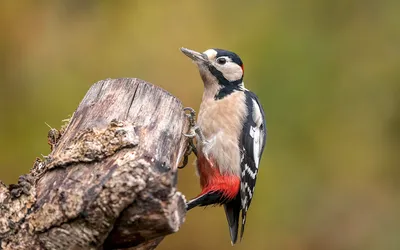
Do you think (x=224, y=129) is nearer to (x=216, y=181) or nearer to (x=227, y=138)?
(x=227, y=138)

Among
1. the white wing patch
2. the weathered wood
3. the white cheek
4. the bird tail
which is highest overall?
the white cheek

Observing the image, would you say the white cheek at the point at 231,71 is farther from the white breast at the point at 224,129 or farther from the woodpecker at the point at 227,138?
the white breast at the point at 224,129

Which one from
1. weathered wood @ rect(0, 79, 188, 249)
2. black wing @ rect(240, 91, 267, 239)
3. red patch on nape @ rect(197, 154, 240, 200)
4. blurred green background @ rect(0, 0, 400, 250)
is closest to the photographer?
weathered wood @ rect(0, 79, 188, 249)

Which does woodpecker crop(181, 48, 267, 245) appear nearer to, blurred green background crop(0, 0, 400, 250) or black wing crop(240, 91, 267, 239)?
black wing crop(240, 91, 267, 239)

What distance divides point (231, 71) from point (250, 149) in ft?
1.54

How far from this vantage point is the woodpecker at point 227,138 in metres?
3.52

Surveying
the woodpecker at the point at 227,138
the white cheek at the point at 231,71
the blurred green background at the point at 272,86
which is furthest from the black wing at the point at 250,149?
the blurred green background at the point at 272,86

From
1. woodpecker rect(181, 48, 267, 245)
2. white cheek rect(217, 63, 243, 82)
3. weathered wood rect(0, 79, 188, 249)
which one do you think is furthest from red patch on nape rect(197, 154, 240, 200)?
weathered wood rect(0, 79, 188, 249)

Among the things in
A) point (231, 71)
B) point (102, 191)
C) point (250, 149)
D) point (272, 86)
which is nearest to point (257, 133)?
point (250, 149)

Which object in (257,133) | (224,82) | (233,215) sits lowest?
(233,215)

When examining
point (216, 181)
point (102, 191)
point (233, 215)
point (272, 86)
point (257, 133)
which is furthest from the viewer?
point (272, 86)

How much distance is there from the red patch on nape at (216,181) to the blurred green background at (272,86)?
1159mm

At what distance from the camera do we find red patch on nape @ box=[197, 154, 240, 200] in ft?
11.5

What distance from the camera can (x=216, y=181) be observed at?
11.5 ft
